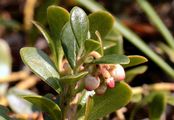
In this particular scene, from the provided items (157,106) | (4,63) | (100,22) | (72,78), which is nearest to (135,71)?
(157,106)

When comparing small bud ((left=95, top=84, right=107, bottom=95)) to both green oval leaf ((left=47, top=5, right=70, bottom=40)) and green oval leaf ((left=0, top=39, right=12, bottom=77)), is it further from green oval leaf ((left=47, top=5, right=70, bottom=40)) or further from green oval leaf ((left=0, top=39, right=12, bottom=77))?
green oval leaf ((left=0, top=39, right=12, bottom=77))

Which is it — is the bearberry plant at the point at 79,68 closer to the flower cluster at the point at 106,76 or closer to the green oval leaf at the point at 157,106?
the flower cluster at the point at 106,76

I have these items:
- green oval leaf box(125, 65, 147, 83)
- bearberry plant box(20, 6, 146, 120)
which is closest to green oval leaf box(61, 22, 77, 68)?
bearberry plant box(20, 6, 146, 120)

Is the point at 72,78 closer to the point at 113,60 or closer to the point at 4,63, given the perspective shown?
the point at 113,60

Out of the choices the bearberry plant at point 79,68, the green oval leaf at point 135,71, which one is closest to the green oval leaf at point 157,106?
the green oval leaf at point 135,71

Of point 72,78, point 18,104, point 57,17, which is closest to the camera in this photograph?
point 72,78

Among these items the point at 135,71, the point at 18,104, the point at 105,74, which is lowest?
the point at 18,104
